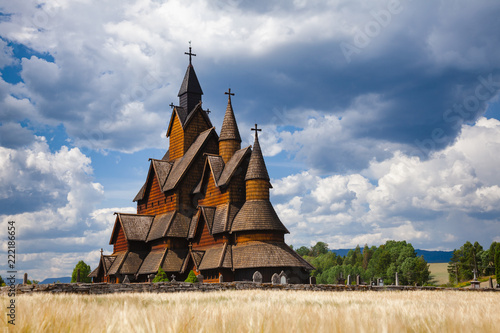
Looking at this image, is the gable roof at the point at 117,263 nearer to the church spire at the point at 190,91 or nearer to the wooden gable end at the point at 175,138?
the wooden gable end at the point at 175,138

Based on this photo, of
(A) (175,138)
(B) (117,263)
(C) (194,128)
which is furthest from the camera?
(A) (175,138)

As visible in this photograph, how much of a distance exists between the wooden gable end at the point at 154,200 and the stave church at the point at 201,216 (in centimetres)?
11

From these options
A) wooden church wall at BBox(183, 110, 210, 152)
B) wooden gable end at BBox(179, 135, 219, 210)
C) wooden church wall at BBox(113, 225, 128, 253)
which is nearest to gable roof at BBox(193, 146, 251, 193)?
wooden gable end at BBox(179, 135, 219, 210)

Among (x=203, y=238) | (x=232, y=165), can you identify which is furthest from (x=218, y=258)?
(x=232, y=165)

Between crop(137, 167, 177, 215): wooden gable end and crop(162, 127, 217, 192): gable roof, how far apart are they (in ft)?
3.84

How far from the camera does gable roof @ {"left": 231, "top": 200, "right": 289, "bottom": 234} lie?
39969mm

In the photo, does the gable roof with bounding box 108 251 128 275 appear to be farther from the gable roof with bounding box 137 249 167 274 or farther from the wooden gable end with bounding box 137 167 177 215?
the wooden gable end with bounding box 137 167 177 215

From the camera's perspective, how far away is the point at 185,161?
49.9 m

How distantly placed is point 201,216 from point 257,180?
707 centimetres

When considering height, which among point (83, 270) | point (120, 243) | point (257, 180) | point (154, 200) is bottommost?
point (83, 270)

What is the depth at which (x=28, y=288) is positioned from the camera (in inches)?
728

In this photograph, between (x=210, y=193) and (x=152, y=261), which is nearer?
(x=152, y=261)

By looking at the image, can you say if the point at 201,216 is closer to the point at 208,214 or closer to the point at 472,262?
the point at 208,214

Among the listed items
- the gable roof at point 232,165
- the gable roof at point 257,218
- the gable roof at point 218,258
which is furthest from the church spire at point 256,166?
the gable roof at point 218,258
